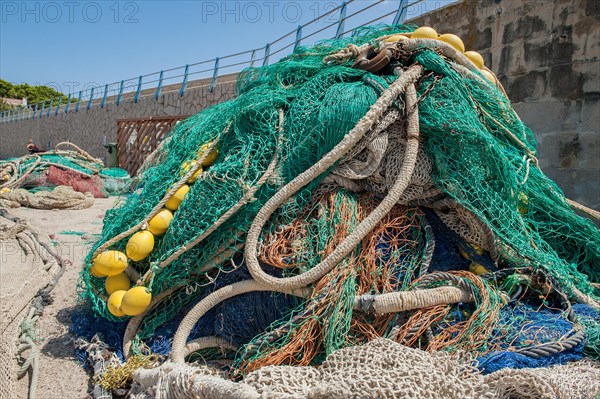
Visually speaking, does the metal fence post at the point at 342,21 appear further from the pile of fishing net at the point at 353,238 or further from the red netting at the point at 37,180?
the red netting at the point at 37,180

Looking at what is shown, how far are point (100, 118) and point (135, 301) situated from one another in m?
17.5

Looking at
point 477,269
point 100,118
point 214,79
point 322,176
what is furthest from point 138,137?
point 477,269

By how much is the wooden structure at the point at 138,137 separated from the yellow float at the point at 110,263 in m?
7.82

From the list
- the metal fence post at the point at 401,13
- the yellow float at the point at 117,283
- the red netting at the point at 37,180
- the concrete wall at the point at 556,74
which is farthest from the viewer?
the red netting at the point at 37,180

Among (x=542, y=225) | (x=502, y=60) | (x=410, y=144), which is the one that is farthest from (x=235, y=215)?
(x=502, y=60)

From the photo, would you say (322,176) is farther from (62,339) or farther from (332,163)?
(62,339)

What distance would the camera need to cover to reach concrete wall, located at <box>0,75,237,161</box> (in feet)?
40.8

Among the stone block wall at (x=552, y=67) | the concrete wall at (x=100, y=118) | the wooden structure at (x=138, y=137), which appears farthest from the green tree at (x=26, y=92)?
the stone block wall at (x=552, y=67)

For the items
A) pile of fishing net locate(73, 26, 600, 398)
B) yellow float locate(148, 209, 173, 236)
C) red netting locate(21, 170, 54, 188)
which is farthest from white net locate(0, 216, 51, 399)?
red netting locate(21, 170, 54, 188)

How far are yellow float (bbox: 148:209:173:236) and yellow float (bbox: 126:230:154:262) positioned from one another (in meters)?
0.03

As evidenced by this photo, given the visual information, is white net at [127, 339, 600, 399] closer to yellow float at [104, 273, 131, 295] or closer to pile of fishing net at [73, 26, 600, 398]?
pile of fishing net at [73, 26, 600, 398]

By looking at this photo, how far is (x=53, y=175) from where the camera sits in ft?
25.9

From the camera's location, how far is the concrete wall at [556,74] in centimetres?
386

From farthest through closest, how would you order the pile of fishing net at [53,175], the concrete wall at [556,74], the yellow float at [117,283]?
the pile of fishing net at [53,175]
the concrete wall at [556,74]
the yellow float at [117,283]
